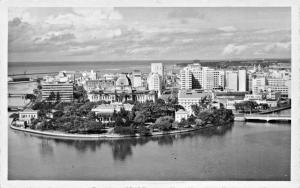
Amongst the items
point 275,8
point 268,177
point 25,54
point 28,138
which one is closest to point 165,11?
point 275,8

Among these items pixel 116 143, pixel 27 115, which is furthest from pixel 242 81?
pixel 27 115

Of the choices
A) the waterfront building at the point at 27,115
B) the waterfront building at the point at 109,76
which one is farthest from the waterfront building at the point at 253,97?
the waterfront building at the point at 27,115

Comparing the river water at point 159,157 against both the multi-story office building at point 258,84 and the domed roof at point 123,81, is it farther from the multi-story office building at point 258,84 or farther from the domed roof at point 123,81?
the domed roof at point 123,81

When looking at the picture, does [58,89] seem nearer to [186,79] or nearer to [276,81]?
[186,79]

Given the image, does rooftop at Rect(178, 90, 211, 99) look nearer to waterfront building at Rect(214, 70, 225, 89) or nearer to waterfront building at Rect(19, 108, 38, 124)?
waterfront building at Rect(214, 70, 225, 89)
